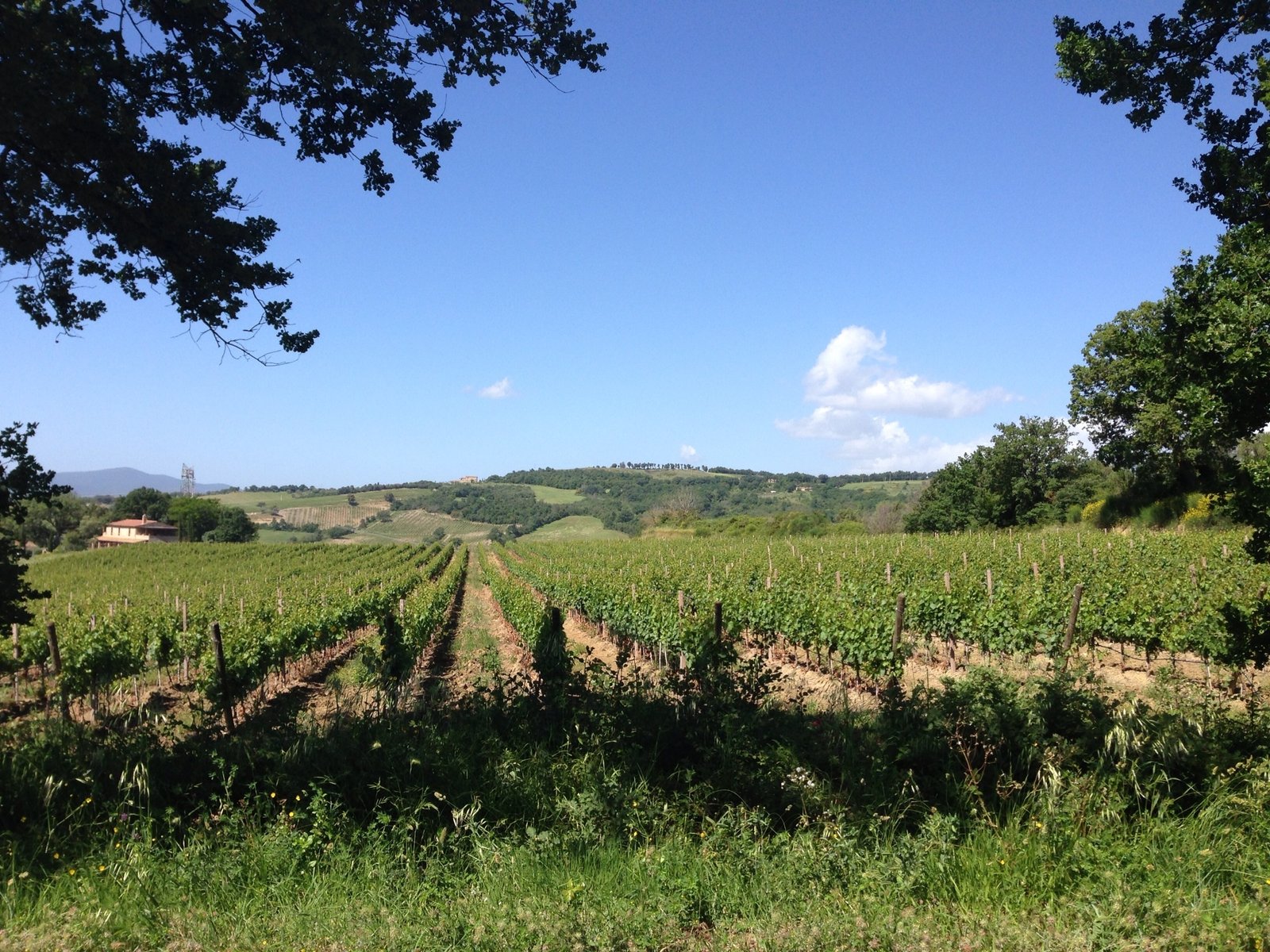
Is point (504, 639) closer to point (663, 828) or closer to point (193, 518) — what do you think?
point (663, 828)

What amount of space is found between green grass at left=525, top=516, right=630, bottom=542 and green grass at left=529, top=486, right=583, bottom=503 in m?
20.8

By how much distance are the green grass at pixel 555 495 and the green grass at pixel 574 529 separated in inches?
820

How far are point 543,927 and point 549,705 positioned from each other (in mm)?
3309

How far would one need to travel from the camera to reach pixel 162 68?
516 cm

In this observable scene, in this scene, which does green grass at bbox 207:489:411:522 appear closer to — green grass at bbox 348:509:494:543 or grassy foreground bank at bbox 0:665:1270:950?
green grass at bbox 348:509:494:543

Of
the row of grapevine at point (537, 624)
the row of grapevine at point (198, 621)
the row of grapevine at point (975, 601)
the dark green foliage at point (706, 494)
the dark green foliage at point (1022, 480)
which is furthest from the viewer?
the dark green foliage at point (706, 494)

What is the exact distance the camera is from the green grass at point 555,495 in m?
165

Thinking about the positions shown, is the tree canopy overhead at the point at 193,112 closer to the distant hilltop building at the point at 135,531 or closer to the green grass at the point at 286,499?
the distant hilltop building at the point at 135,531

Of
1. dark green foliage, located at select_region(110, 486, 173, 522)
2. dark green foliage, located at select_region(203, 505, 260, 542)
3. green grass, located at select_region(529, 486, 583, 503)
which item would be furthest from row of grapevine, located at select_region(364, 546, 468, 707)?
green grass, located at select_region(529, 486, 583, 503)

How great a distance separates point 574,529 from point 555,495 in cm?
4508

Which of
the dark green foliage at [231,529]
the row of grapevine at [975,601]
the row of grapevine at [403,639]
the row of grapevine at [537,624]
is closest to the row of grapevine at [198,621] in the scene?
the row of grapevine at [403,639]

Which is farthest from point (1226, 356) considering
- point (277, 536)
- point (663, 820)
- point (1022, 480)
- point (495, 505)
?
point (495, 505)

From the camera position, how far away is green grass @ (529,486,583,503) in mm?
164625

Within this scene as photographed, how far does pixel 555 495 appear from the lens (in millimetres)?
172000
